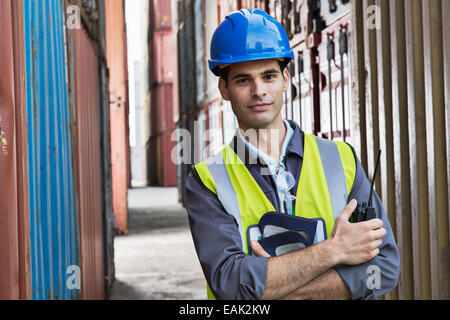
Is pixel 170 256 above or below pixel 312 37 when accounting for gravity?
Answer: below

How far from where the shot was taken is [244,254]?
1.77m

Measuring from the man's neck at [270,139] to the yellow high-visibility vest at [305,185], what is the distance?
0.09 m

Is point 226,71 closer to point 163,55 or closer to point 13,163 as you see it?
point 13,163

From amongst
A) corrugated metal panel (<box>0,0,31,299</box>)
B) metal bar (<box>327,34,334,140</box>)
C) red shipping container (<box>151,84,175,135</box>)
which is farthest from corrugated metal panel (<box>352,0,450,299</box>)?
red shipping container (<box>151,84,175,135</box>)

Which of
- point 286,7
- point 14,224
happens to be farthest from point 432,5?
point 286,7

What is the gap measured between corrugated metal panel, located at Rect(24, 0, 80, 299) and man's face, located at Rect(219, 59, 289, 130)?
→ 1.18m

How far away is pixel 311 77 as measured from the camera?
18.2 feet

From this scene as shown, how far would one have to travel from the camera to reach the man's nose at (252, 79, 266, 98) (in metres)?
1.82

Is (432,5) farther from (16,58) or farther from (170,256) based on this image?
(170,256)

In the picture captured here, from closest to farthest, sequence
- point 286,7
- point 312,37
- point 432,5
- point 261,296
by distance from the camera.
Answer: point 261,296, point 432,5, point 312,37, point 286,7

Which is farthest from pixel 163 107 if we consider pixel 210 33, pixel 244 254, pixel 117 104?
pixel 244 254

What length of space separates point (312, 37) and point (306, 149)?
12.1 ft

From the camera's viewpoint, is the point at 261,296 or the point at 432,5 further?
the point at 432,5

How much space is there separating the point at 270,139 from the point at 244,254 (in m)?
0.42
